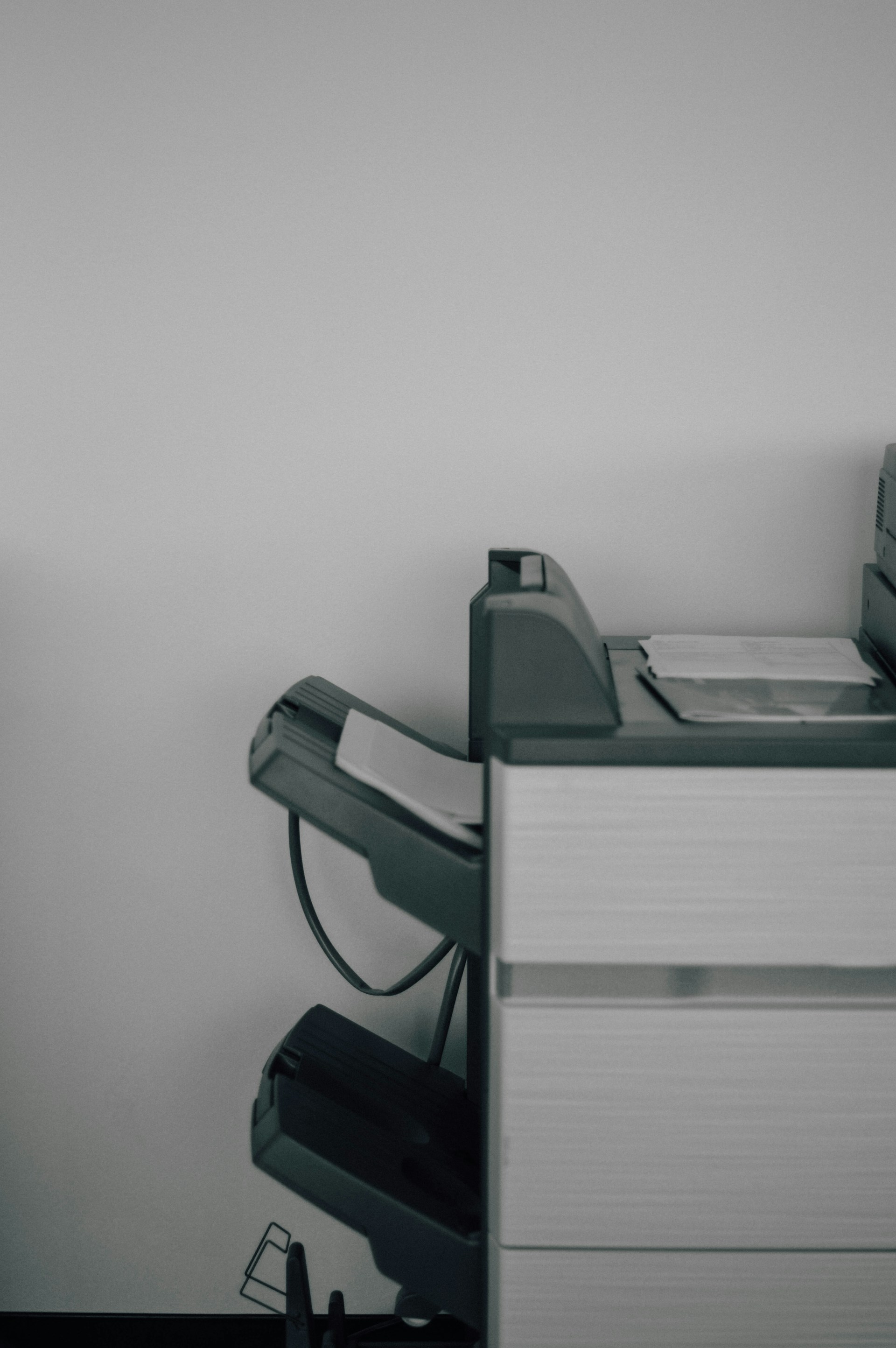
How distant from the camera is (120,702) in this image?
1636mm

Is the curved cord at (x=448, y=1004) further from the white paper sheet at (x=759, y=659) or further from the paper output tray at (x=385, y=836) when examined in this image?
A: the white paper sheet at (x=759, y=659)

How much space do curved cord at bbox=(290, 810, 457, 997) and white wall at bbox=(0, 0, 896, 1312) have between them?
4.0 inches

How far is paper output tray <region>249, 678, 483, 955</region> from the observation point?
116 cm

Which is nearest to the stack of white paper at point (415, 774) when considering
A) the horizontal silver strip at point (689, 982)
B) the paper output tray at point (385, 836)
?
the paper output tray at point (385, 836)

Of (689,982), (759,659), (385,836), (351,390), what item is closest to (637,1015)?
(689,982)

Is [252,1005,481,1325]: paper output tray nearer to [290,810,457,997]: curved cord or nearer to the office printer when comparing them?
the office printer

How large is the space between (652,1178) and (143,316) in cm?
136

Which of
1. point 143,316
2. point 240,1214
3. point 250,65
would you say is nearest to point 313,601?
point 143,316

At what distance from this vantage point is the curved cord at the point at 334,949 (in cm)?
151

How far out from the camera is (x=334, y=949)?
61.7 inches

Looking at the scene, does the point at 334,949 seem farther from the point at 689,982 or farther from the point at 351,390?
the point at 351,390

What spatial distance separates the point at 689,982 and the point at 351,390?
952 millimetres

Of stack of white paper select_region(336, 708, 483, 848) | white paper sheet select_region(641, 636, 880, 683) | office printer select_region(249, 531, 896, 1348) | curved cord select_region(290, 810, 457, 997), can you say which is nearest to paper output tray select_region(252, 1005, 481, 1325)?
office printer select_region(249, 531, 896, 1348)

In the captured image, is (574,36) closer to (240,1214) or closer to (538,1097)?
(538,1097)
